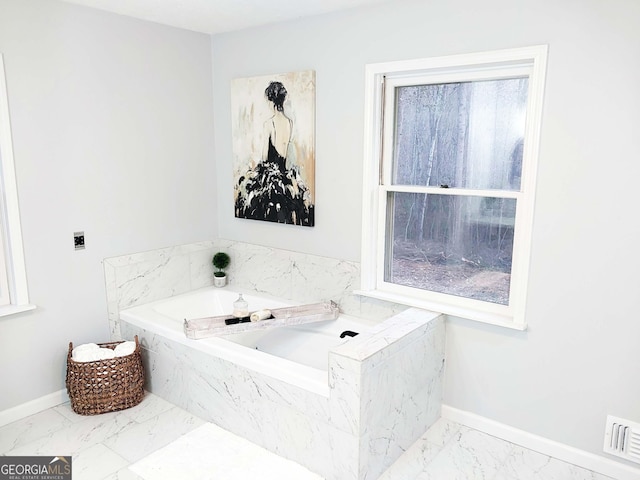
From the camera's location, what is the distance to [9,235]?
110 inches

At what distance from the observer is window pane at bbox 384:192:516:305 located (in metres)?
2.71

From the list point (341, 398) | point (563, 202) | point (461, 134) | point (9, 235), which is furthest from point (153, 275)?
point (563, 202)

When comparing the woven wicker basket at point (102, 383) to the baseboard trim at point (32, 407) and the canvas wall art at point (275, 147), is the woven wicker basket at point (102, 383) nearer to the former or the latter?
the baseboard trim at point (32, 407)

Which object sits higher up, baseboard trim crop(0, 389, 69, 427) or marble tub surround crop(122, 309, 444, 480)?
marble tub surround crop(122, 309, 444, 480)

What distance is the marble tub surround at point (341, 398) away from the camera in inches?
89.1

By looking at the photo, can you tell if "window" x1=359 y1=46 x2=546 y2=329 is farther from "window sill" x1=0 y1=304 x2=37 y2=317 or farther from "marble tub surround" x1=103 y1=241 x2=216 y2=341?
"window sill" x1=0 y1=304 x2=37 y2=317

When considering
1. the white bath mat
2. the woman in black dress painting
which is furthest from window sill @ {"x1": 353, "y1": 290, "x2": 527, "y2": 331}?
the white bath mat

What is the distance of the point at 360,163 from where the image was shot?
3.07 meters

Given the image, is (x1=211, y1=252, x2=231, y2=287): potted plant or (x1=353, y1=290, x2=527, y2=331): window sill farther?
(x1=211, y1=252, x2=231, y2=287): potted plant

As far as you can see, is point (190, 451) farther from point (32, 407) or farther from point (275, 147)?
point (275, 147)

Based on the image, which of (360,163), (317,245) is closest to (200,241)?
(317,245)

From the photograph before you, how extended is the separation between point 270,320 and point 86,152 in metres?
1.56

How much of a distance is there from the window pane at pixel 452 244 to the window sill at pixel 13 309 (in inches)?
84.5

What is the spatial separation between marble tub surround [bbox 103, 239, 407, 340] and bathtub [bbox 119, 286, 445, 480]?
114 millimetres
